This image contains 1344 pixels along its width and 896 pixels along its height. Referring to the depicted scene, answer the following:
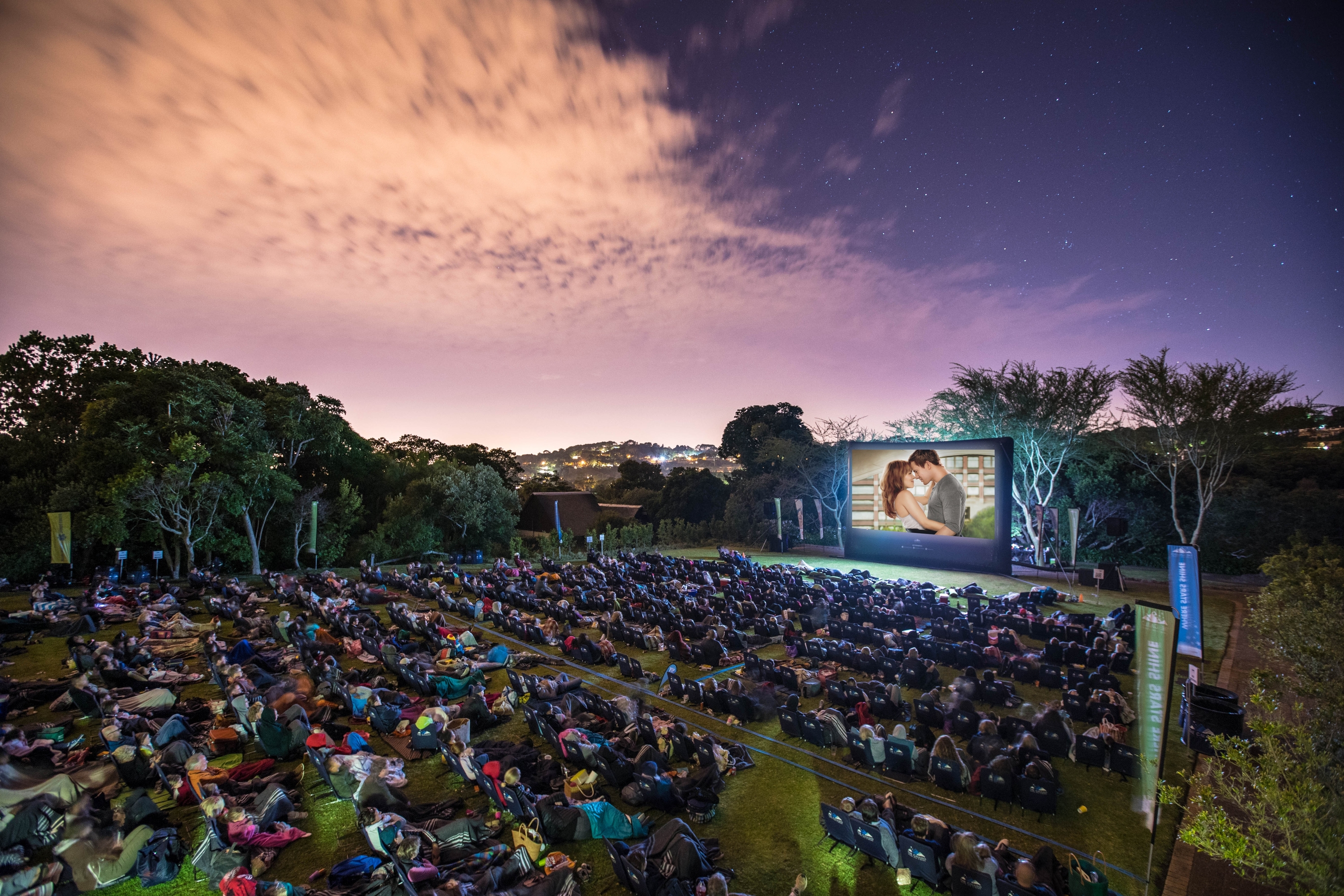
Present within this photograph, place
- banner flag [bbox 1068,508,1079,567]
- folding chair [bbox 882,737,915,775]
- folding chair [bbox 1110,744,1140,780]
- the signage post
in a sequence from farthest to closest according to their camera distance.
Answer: banner flag [bbox 1068,508,1079,567] < folding chair [bbox 882,737,915,775] < folding chair [bbox 1110,744,1140,780] < the signage post

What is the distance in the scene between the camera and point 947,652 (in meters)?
16.5

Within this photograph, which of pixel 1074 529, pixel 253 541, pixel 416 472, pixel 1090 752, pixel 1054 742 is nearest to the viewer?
pixel 1090 752

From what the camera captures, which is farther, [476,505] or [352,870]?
[476,505]

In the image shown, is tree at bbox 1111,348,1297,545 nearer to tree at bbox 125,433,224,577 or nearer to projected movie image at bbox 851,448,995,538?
projected movie image at bbox 851,448,995,538

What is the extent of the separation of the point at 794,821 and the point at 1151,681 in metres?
6.30

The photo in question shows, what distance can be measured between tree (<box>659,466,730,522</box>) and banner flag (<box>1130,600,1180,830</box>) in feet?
143

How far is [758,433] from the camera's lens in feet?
182

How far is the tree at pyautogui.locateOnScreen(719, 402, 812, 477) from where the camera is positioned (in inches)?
2167

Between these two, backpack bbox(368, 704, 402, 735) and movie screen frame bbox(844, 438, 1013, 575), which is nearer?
backpack bbox(368, 704, 402, 735)

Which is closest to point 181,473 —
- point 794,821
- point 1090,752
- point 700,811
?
point 700,811

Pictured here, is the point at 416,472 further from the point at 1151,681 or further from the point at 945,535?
the point at 1151,681

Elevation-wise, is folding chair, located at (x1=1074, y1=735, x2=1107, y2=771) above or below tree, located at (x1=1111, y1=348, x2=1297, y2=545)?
below

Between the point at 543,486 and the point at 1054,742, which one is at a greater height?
the point at 543,486

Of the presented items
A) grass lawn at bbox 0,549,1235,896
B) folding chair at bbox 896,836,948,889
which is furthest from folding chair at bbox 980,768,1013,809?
folding chair at bbox 896,836,948,889
